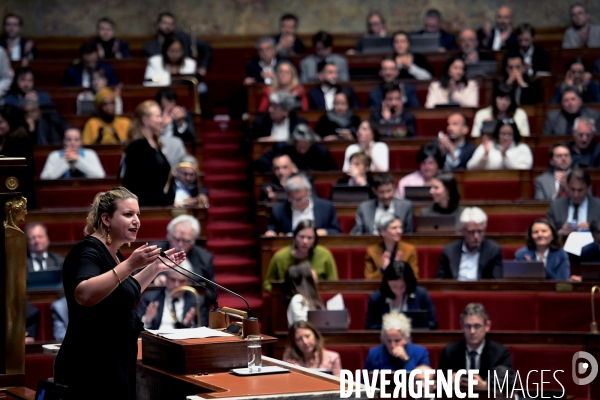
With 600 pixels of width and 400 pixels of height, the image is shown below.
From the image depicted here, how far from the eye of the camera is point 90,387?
2516 millimetres

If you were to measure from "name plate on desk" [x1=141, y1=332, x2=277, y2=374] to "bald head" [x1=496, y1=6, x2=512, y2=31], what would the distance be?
18.8 ft

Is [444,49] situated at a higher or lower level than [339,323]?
higher

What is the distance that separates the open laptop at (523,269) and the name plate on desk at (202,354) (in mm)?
2381

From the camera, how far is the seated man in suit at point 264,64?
752 cm

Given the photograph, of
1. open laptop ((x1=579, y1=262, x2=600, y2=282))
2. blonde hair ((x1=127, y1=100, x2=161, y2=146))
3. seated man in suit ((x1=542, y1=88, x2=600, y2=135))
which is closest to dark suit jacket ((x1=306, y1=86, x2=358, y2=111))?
seated man in suit ((x1=542, y1=88, x2=600, y2=135))

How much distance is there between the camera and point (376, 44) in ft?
25.5

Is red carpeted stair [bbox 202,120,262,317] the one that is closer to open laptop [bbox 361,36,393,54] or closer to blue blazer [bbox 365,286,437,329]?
blue blazer [bbox 365,286,437,329]

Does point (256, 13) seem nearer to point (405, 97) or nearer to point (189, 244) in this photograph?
point (405, 97)

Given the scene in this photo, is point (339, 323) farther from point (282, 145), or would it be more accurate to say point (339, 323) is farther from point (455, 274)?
point (282, 145)

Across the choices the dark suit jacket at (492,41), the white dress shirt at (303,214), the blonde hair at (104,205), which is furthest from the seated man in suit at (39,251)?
the dark suit jacket at (492,41)

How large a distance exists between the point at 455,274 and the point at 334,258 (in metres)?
0.61

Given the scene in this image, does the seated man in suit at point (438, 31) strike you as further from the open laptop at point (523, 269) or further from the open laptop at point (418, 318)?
the open laptop at point (418, 318)

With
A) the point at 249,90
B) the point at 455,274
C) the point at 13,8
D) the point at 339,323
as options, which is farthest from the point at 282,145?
the point at 13,8

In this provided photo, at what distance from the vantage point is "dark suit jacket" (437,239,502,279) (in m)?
5.05
